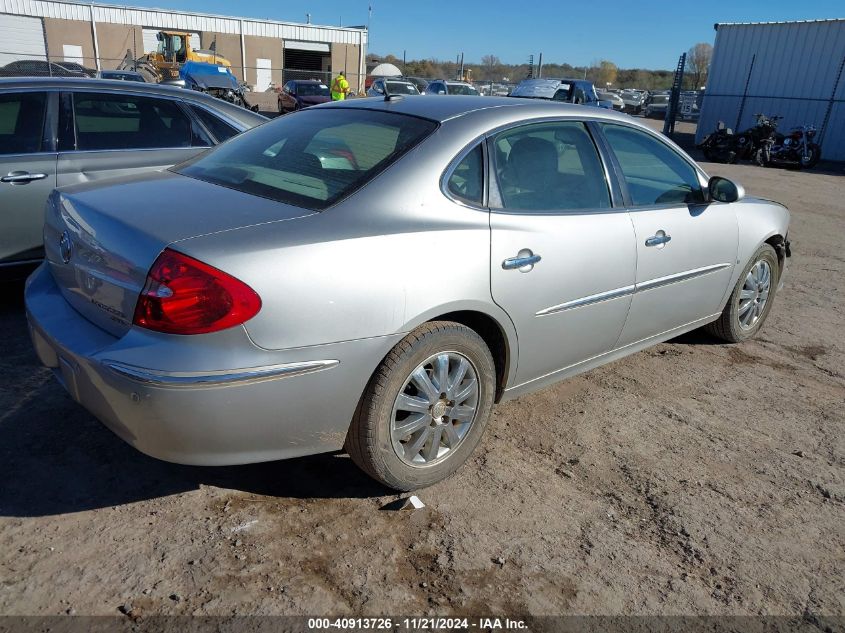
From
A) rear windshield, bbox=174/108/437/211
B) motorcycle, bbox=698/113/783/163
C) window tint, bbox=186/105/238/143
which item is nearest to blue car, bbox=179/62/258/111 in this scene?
motorcycle, bbox=698/113/783/163

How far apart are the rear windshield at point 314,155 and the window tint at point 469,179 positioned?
0.68 ft

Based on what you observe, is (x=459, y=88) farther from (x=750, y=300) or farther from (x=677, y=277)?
(x=677, y=277)

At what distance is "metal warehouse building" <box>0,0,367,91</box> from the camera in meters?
41.0

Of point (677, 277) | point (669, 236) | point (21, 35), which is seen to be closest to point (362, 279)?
point (669, 236)

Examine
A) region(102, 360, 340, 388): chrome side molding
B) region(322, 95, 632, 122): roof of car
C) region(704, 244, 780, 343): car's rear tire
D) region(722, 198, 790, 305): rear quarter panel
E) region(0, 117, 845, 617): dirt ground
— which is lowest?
region(0, 117, 845, 617): dirt ground

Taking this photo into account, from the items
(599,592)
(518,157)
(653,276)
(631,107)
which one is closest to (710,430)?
(653,276)

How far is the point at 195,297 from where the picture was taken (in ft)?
7.39

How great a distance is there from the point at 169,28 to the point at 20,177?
155 ft

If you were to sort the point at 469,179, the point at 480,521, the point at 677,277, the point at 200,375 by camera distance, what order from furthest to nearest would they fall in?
the point at 677,277 → the point at 469,179 → the point at 480,521 → the point at 200,375

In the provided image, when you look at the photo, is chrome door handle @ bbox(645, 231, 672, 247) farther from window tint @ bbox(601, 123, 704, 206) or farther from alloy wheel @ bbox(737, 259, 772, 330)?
alloy wheel @ bbox(737, 259, 772, 330)

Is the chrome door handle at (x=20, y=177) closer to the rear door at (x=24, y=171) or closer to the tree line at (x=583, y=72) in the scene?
the rear door at (x=24, y=171)

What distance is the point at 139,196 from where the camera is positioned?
9.11 ft

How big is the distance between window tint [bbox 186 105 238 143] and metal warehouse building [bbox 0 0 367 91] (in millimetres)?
32835

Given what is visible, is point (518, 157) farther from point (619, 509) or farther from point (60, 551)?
point (60, 551)
